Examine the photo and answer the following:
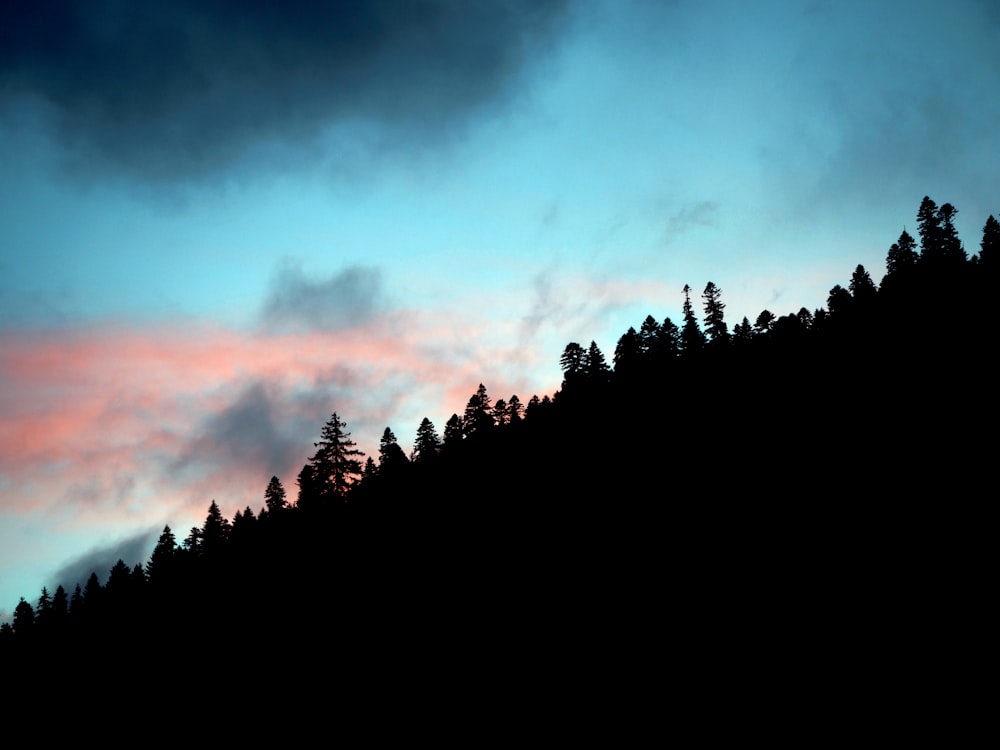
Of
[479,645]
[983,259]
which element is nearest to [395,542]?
[479,645]

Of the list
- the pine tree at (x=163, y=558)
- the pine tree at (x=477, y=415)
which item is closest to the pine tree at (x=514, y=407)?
the pine tree at (x=477, y=415)

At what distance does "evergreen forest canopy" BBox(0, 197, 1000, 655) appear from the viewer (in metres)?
45.6

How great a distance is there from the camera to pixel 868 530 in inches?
1614

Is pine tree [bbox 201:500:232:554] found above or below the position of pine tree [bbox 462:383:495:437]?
below

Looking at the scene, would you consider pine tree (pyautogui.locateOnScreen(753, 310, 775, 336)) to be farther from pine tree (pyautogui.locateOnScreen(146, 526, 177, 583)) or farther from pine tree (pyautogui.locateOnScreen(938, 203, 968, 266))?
pine tree (pyautogui.locateOnScreen(146, 526, 177, 583))

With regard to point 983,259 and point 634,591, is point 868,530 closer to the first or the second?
point 634,591

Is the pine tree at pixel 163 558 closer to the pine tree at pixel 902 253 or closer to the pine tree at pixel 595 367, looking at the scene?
the pine tree at pixel 595 367

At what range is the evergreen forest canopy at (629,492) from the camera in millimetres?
45625

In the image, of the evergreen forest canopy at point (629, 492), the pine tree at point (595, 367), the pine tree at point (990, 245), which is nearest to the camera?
the evergreen forest canopy at point (629, 492)

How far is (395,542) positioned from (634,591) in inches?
1209

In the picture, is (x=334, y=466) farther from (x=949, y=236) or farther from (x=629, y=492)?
(x=949, y=236)

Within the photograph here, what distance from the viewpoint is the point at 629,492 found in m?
59.5

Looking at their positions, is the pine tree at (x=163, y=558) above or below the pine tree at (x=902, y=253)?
below

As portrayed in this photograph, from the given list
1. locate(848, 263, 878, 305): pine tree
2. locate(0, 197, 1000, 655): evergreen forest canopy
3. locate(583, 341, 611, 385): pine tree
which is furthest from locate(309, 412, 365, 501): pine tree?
locate(848, 263, 878, 305): pine tree
